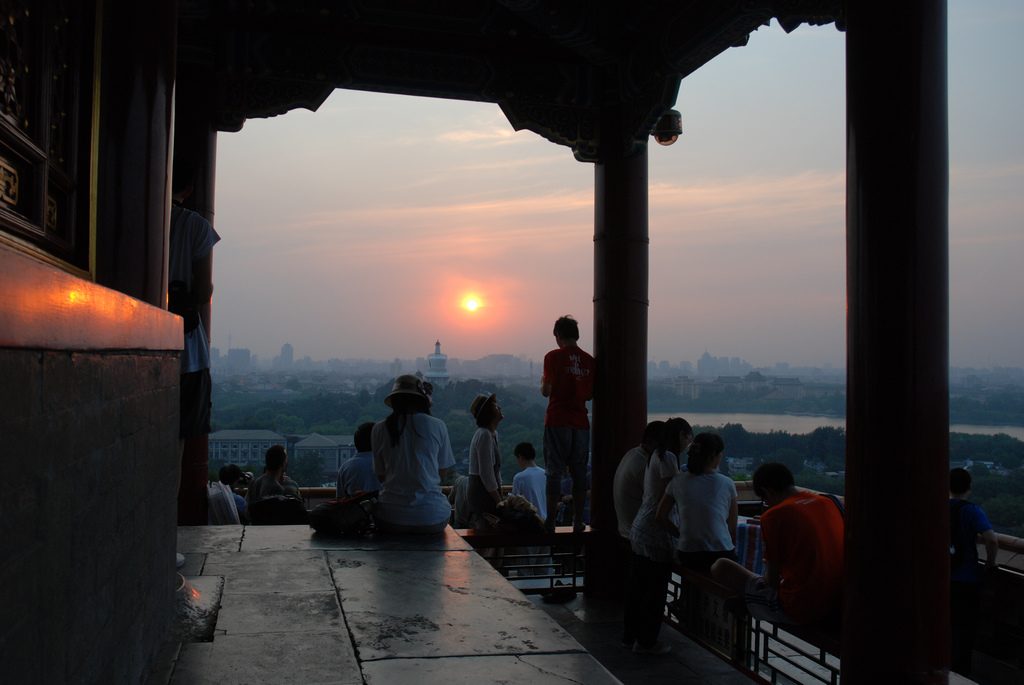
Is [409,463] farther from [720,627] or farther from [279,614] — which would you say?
[720,627]

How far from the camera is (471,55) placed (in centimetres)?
698

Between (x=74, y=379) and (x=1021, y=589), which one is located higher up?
(x=74, y=379)

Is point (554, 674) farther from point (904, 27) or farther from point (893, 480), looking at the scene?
point (904, 27)

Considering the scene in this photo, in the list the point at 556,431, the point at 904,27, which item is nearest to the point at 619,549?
the point at 556,431

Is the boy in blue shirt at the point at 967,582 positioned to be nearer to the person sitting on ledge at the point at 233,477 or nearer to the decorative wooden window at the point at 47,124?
the decorative wooden window at the point at 47,124

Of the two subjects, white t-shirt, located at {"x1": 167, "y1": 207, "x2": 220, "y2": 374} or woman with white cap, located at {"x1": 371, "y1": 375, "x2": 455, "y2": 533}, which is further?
woman with white cap, located at {"x1": 371, "y1": 375, "x2": 455, "y2": 533}

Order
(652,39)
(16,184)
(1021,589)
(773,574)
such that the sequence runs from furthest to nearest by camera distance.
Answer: (652,39) → (1021,589) → (773,574) → (16,184)

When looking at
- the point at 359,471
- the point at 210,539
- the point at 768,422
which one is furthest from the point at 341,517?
the point at 768,422

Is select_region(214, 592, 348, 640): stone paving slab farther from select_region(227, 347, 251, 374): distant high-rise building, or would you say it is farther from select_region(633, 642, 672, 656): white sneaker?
select_region(227, 347, 251, 374): distant high-rise building

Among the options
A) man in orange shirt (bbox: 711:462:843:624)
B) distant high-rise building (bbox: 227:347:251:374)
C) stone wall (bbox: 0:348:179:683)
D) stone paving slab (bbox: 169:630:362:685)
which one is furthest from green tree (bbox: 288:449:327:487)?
distant high-rise building (bbox: 227:347:251:374)

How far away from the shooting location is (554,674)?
2709 millimetres

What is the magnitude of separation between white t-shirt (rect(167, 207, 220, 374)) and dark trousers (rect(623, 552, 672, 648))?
11.2ft

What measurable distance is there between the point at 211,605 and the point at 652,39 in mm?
5391

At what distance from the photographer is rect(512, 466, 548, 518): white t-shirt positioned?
769 cm
